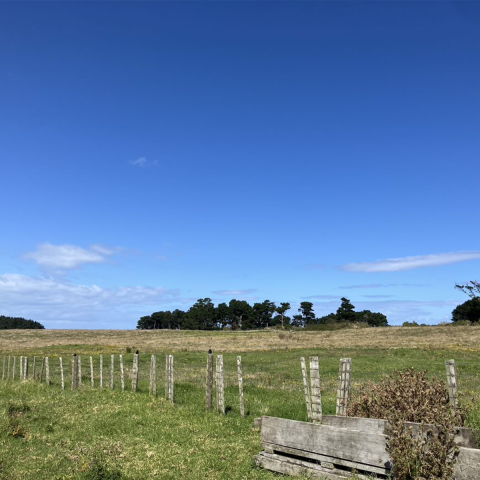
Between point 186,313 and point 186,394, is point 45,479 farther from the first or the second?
point 186,313

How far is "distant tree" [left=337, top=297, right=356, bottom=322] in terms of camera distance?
15938cm

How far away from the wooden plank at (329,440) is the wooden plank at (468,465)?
1.30 meters

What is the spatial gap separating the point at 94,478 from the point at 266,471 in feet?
11.7

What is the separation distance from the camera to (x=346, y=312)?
523ft

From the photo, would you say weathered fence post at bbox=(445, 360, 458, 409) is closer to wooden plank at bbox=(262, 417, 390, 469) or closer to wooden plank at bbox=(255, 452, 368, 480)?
wooden plank at bbox=(262, 417, 390, 469)

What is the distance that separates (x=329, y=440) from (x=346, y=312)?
156 metres

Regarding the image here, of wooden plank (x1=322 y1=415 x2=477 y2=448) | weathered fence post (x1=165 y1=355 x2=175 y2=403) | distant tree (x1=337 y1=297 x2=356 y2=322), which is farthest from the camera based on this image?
distant tree (x1=337 y1=297 x2=356 y2=322)

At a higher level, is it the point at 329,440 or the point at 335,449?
the point at 329,440

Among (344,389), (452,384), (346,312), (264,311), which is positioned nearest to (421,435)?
(452,384)

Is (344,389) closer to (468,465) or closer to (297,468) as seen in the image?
(297,468)

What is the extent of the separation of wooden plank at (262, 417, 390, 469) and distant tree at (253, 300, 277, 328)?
173779 mm

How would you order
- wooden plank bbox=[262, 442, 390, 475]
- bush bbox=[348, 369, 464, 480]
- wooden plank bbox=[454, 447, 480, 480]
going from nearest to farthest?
wooden plank bbox=[454, 447, 480, 480]
bush bbox=[348, 369, 464, 480]
wooden plank bbox=[262, 442, 390, 475]

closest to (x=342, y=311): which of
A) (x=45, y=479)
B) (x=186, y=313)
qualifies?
(x=186, y=313)

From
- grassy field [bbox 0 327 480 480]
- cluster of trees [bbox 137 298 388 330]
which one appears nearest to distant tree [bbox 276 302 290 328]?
cluster of trees [bbox 137 298 388 330]
